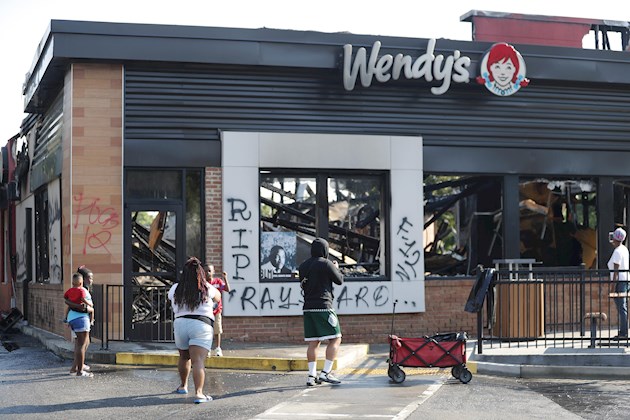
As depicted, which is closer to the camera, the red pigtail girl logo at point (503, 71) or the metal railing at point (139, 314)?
the metal railing at point (139, 314)

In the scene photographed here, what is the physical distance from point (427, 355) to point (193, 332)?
3.11m

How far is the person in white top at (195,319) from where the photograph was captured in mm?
11227

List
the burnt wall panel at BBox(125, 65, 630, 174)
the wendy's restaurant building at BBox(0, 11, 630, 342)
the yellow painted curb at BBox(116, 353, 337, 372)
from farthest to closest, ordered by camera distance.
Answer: the burnt wall panel at BBox(125, 65, 630, 174) < the wendy's restaurant building at BBox(0, 11, 630, 342) < the yellow painted curb at BBox(116, 353, 337, 372)

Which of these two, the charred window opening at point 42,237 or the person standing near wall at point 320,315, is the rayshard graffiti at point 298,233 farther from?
the charred window opening at point 42,237

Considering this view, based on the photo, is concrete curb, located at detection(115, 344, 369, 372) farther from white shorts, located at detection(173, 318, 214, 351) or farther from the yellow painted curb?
white shorts, located at detection(173, 318, 214, 351)

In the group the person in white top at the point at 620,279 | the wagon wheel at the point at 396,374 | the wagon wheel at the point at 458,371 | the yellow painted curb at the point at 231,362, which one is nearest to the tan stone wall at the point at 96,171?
the yellow painted curb at the point at 231,362

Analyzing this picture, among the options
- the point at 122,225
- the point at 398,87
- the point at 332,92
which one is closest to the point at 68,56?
the point at 122,225

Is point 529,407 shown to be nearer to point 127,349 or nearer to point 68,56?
point 127,349

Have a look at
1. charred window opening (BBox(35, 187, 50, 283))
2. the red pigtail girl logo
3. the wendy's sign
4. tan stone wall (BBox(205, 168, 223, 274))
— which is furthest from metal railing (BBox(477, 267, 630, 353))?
charred window opening (BBox(35, 187, 50, 283))

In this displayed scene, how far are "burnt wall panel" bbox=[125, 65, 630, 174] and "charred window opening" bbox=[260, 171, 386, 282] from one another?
92 cm

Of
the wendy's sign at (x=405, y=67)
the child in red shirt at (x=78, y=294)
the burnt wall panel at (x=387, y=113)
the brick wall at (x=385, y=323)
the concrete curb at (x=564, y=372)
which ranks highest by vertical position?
the wendy's sign at (x=405, y=67)

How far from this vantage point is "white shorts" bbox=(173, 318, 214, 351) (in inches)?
443

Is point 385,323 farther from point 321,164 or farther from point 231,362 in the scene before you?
point 231,362

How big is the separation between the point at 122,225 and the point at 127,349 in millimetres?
2326
